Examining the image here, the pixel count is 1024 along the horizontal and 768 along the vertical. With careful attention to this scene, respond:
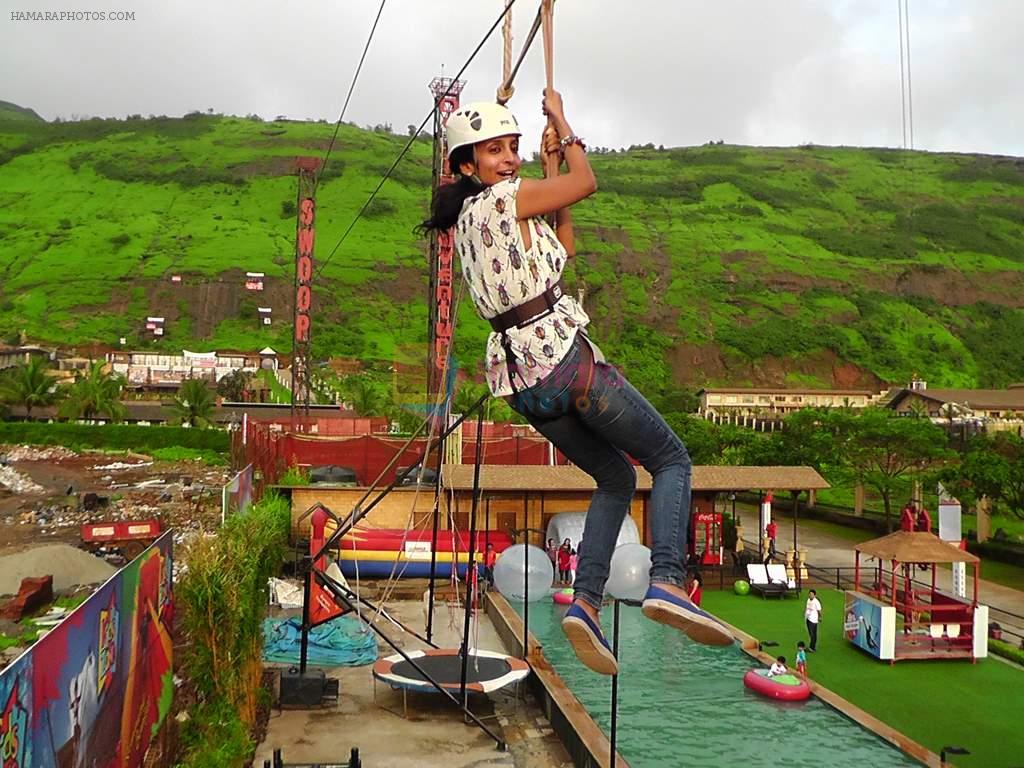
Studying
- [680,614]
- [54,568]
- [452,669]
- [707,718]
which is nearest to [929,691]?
[707,718]

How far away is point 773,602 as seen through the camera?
2333 cm

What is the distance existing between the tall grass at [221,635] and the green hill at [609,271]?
84.3m

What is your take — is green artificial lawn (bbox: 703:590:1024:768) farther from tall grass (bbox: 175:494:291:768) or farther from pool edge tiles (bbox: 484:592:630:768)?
tall grass (bbox: 175:494:291:768)

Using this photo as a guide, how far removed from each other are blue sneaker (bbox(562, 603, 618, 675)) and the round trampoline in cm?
969

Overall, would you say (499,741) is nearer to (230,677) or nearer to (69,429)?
(230,677)

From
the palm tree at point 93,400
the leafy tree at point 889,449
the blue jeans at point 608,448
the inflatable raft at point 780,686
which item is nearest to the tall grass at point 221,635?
the blue jeans at point 608,448

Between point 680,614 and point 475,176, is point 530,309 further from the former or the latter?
point 680,614

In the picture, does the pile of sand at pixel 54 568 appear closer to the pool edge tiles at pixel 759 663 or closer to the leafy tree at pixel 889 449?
the pool edge tiles at pixel 759 663

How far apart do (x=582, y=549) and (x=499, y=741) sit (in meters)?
8.95

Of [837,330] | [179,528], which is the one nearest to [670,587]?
[179,528]

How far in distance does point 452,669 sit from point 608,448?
438 inches

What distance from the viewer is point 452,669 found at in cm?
1420

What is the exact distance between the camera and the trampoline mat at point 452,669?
44.9 ft

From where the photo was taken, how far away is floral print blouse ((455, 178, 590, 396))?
3.63 m
